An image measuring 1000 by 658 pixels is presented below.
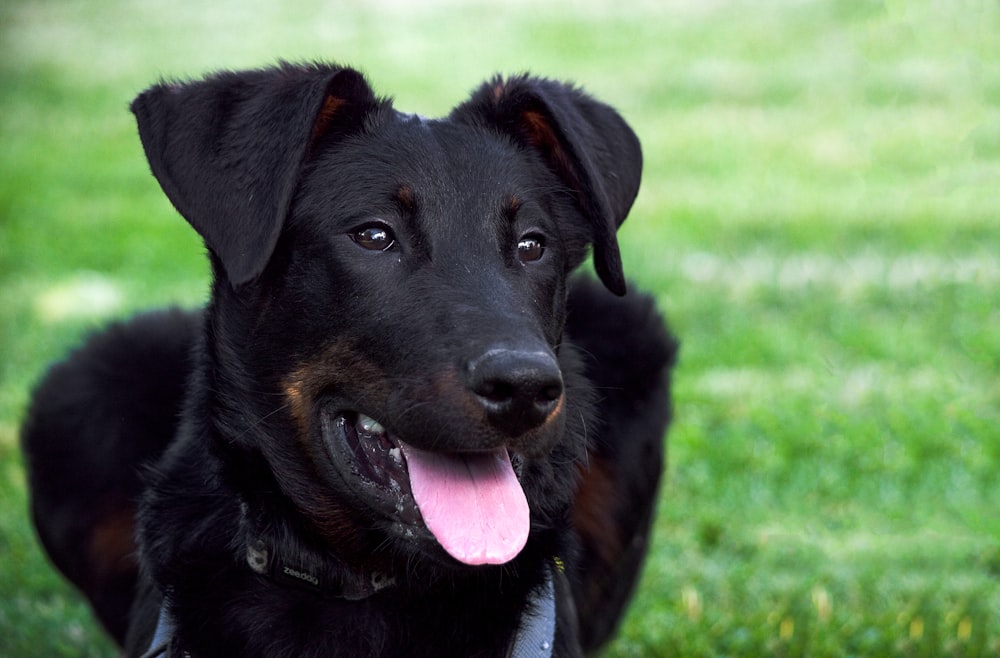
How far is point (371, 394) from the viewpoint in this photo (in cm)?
307

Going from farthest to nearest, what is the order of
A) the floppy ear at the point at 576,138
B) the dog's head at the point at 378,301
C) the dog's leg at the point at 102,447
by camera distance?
the dog's leg at the point at 102,447 < the floppy ear at the point at 576,138 < the dog's head at the point at 378,301

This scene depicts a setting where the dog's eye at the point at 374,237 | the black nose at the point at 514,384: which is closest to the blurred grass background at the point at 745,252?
the black nose at the point at 514,384

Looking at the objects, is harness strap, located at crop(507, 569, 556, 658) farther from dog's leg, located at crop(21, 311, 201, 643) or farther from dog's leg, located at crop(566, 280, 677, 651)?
dog's leg, located at crop(21, 311, 201, 643)

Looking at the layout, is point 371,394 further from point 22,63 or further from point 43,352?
point 22,63

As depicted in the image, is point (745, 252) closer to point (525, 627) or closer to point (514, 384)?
point (525, 627)

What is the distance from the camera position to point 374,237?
10.7ft

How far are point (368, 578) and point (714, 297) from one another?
5.09 metres

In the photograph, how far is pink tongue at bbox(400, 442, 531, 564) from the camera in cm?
302

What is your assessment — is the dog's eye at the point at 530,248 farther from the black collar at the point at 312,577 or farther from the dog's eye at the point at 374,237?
the black collar at the point at 312,577

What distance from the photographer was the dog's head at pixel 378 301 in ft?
9.82

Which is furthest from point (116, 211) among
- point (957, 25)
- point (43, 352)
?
point (957, 25)

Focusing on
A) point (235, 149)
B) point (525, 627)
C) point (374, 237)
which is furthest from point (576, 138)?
point (525, 627)

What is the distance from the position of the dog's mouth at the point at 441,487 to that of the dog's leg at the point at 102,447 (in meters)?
1.46

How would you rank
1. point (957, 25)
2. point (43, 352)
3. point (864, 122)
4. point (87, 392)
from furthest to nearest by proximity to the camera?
point (957, 25)
point (864, 122)
point (43, 352)
point (87, 392)
